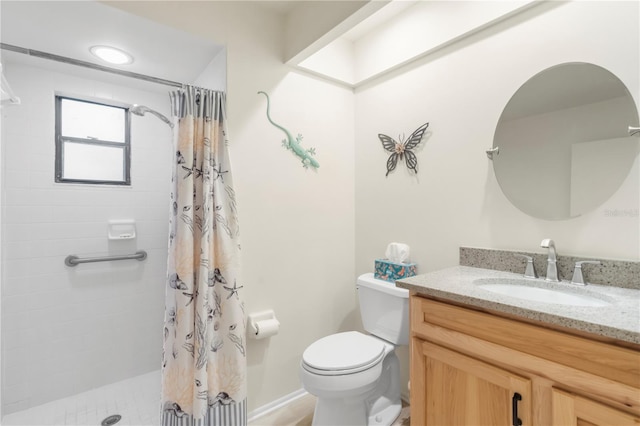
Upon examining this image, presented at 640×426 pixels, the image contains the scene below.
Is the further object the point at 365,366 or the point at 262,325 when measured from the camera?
the point at 262,325

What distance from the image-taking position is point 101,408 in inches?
75.5

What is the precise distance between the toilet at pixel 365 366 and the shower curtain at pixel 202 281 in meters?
0.43

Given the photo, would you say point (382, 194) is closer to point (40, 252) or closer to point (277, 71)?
point (277, 71)

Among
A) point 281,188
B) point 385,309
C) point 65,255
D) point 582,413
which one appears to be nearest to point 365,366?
point 385,309

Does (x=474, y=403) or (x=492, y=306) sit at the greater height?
(x=492, y=306)

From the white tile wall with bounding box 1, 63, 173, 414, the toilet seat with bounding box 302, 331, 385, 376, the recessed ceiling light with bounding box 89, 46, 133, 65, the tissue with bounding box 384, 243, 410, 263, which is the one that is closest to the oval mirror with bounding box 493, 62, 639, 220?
the tissue with bounding box 384, 243, 410, 263

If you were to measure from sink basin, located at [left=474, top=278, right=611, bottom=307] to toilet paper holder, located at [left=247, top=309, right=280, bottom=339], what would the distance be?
112 centimetres

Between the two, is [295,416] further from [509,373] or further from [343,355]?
[509,373]

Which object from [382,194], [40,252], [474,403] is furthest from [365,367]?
[40,252]

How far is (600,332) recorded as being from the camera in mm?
791

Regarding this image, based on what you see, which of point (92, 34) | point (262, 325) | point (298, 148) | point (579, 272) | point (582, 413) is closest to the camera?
point (582, 413)

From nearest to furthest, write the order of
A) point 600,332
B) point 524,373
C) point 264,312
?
1. point 600,332
2. point 524,373
3. point 264,312

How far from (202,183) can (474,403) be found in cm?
152

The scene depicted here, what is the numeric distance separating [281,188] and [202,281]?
0.74 meters
